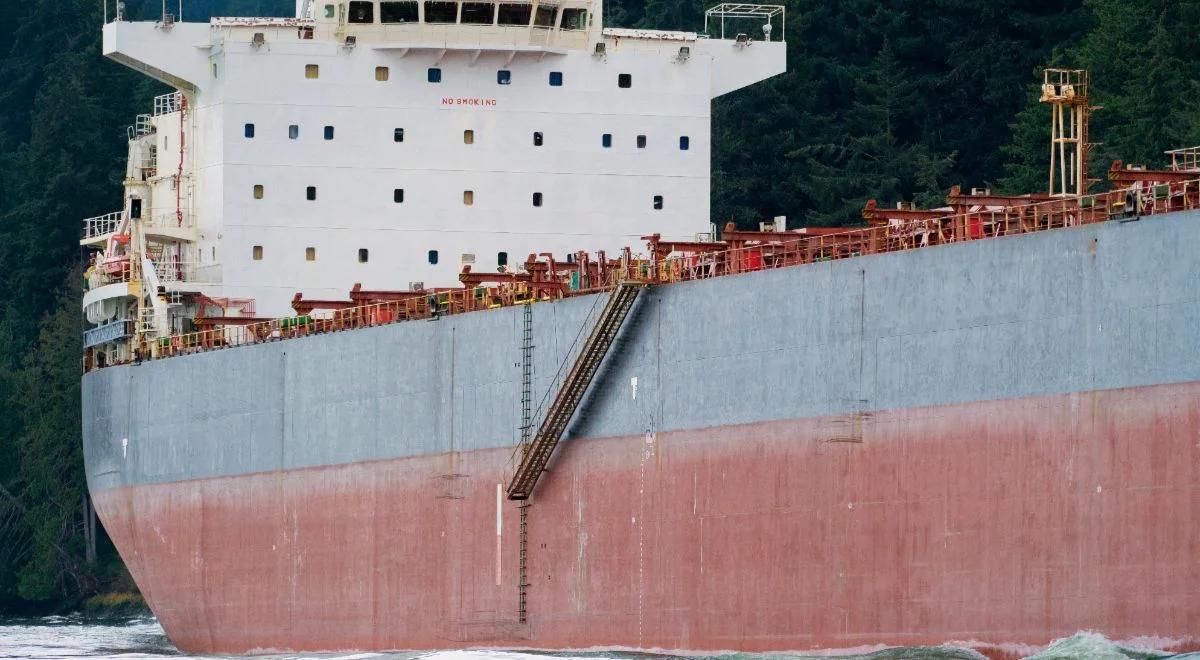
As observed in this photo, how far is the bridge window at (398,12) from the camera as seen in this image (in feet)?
139

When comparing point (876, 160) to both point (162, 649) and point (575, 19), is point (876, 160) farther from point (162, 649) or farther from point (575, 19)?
point (162, 649)

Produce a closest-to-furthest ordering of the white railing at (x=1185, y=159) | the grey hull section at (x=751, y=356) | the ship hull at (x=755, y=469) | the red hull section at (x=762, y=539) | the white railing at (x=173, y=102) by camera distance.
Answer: the red hull section at (x=762, y=539), the ship hull at (x=755, y=469), the grey hull section at (x=751, y=356), the white railing at (x=1185, y=159), the white railing at (x=173, y=102)

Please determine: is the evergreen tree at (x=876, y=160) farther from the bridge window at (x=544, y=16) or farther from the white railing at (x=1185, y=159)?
the white railing at (x=1185, y=159)

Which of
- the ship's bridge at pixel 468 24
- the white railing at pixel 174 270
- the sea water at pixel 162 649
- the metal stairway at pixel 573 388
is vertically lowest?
the sea water at pixel 162 649

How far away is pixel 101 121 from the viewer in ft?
290

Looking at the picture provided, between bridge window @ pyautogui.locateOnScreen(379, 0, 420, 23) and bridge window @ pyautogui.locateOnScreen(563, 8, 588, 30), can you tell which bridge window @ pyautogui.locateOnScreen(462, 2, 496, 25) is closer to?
bridge window @ pyautogui.locateOnScreen(379, 0, 420, 23)

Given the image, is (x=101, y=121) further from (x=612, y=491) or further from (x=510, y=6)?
(x=612, y=491)

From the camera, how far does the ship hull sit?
2572 cm

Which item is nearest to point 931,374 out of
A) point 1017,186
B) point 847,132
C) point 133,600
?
point 1017,186

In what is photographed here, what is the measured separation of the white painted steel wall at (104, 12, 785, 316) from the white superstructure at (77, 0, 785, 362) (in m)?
0.02

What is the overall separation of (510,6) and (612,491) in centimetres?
1197

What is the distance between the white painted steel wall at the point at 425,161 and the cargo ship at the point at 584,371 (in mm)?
55

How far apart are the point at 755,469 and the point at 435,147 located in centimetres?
1371

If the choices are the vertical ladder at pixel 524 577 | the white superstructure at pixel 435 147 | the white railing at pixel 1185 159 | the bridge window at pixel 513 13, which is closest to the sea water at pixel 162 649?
the vertical ladder at pixel 524 577
